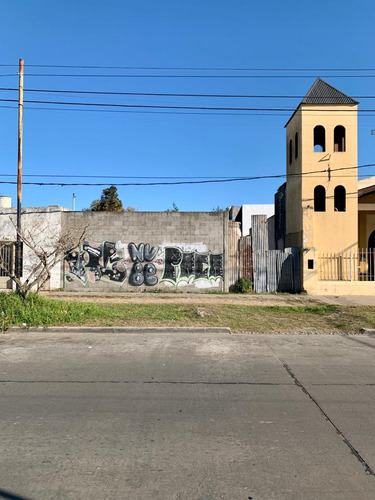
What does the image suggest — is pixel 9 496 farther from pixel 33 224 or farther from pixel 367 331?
pixel 33 224

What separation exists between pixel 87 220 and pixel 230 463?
53.1 ft

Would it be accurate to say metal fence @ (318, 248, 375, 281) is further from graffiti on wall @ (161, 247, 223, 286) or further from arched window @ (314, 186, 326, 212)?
graffiti on wall @ (161, 247, 223, 286)

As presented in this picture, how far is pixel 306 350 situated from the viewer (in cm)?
792

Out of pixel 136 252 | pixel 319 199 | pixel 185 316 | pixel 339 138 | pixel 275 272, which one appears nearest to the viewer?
pixel 185 316

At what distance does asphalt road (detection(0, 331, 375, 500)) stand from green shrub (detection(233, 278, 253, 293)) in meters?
10.1

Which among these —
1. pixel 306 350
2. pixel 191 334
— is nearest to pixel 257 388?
pixel 306 350

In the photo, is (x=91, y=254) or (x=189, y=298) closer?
(x=189, y=298)

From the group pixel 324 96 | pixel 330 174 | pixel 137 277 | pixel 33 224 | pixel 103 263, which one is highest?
pixel 324 96

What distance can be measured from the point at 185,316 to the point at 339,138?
14.5 meters

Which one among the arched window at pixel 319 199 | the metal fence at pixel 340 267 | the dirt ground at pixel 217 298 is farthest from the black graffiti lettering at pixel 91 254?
the arched window at pixel 319 199

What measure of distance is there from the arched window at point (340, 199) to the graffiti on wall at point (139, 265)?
23.1 ft

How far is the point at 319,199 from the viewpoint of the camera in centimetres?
2009

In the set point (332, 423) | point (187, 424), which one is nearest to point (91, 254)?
point (187, 424)

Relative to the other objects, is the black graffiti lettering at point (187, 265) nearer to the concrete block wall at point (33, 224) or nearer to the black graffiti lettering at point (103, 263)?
the black graffiti lettering at point (103, 263)
